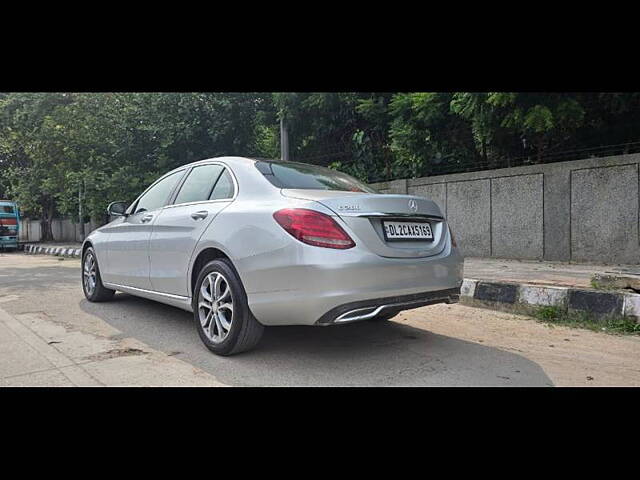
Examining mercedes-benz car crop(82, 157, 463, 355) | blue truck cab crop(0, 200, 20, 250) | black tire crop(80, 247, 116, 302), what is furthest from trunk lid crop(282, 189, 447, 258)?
blue truck cab crop(0, 200, 20, 250)

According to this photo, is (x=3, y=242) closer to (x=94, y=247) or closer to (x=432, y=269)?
(x=94, y=247)

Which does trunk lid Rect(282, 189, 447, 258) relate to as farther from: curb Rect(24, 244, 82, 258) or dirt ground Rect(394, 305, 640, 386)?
curb Rect(24, 244, 82, 258)

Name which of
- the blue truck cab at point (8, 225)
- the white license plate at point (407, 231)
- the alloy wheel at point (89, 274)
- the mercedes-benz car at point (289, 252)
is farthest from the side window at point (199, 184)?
the blue truck cab at point (8, 225)

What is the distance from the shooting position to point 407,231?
3072mm

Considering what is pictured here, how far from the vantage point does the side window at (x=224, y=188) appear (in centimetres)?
343

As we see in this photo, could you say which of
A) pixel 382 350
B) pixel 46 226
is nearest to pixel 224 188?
pixel 382 350

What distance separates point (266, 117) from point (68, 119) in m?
7.98

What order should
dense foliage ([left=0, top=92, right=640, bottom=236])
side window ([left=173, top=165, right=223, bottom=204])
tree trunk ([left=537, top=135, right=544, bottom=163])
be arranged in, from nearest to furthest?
side window ([left=173, top=165, right=223, bottom=204]) → dense foliage ([left=0, top=92, right=640, bottom=236]) → tree trunk ([left=537, top=135, right=544, bottom=163])

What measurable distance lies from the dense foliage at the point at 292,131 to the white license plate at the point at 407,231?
4.88 m

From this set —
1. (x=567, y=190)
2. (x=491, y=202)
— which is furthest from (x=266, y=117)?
(x=567, y=190)

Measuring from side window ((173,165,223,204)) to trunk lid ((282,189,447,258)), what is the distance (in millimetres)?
863

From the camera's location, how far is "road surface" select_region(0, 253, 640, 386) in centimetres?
274

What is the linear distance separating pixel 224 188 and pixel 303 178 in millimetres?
600

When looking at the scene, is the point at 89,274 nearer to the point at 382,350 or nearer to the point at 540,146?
the point at 382,350
